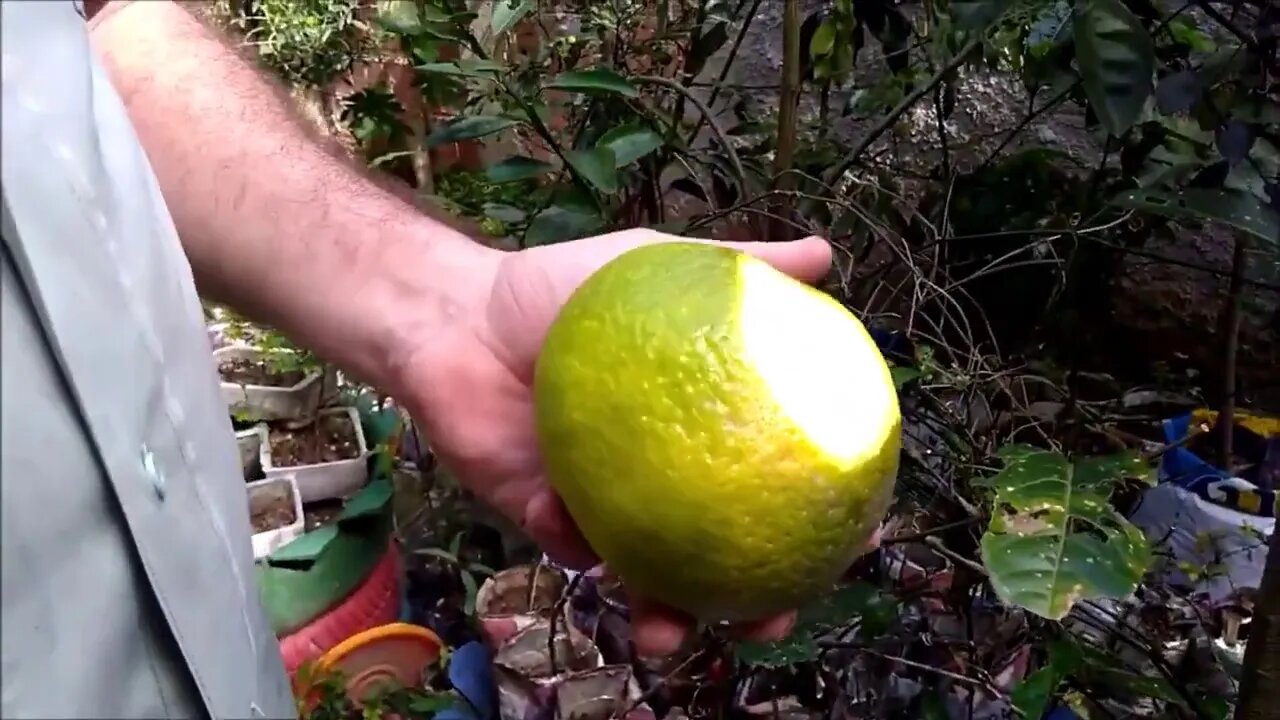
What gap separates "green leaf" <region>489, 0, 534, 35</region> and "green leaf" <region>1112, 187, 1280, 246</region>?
0.57 metres

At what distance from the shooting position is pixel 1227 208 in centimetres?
79

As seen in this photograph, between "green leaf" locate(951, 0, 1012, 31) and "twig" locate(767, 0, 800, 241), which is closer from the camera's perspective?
"green leaf" locate(951, 0, 1012, 31)

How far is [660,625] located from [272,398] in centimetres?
125

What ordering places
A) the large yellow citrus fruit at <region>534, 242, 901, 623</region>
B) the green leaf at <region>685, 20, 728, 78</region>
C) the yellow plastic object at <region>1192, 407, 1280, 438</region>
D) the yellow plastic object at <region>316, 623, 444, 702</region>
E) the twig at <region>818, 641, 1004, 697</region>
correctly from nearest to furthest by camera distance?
the large yellow citrus fruit at <region>534, 242, 901, 623</region> → the twig at <region>818, 641, 1004, 697</region> → the green leaf at <region>685, 20, 728, 78</region> → the yellow plastic object at <region>316, 623, 444, 702</region> → the yellow plastic object at <region>1192, 407, 1280, 438</region>

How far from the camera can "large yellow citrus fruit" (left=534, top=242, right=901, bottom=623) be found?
0.55m

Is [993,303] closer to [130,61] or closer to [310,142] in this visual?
[310,142]

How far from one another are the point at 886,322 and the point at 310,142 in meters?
0.60

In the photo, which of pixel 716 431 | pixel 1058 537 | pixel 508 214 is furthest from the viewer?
pixel 508 214

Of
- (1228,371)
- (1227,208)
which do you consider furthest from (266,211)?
(1228,371)

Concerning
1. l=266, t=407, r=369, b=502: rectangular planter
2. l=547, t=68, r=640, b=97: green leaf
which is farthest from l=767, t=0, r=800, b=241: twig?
l=266, t=407, r=369, b=502: rectangular planter

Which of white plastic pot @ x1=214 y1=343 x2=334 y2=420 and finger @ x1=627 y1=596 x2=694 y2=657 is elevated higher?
finger @ x1=627 y1=596 x2=694 y2=657

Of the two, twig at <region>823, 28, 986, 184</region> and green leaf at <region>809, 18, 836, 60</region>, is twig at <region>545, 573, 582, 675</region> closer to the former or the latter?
twig at <region>823, 28, 986, 184</region>

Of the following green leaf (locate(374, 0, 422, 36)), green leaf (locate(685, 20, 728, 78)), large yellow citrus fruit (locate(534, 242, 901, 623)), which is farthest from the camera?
green leaf (locate(685, 20, 728, 78))

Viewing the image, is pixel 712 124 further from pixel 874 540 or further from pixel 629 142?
pixel 874 540
